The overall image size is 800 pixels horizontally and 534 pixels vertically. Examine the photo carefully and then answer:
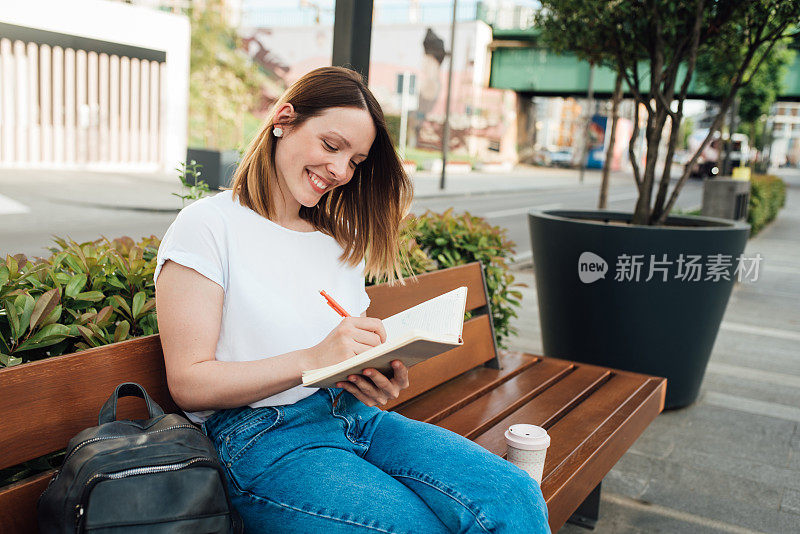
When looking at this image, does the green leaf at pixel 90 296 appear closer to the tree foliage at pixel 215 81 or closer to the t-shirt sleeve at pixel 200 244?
the t-shirt sleeve at pixel 200 244

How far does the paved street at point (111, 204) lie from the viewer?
1070 cm

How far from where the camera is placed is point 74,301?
1.96 m

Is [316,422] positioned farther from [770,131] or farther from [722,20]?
[770,131]

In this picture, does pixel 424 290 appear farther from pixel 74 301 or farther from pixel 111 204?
pixel 111 204

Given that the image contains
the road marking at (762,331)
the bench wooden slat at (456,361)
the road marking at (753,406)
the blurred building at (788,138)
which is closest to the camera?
the bench wooden slat at (456,361)

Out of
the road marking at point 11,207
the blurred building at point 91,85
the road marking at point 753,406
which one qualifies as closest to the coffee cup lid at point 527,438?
the road marking at point 753,406

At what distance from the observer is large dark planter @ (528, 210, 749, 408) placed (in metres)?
3.88

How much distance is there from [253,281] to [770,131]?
6104 cm

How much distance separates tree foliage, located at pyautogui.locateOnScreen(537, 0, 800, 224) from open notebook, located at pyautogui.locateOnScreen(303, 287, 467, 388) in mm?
2840

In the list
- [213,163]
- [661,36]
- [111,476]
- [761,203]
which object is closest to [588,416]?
[111,476]

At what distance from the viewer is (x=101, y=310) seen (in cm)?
189

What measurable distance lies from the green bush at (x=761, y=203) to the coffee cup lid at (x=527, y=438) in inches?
459

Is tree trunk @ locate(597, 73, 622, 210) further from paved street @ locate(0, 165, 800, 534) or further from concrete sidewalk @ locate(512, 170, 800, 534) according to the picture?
concrete sidewalk @ locate(512, 170, 800, 534)

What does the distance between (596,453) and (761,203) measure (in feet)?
43.0
